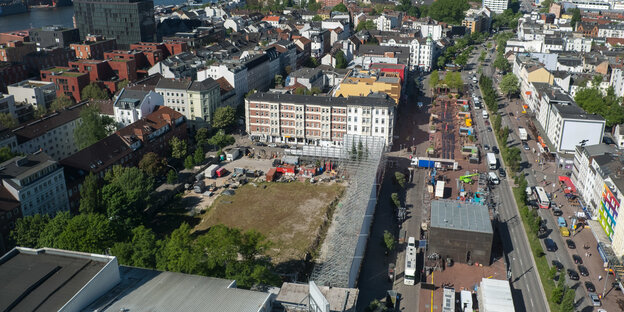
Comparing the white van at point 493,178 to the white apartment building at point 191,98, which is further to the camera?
the white apartment building at point 191,98

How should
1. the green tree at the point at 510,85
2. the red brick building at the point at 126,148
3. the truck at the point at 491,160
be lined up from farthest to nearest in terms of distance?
the green tree at the point at 510,85, the truck at the point at 491,160, the red brick building at the point at 126,148

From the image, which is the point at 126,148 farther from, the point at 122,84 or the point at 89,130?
the point at 122,84

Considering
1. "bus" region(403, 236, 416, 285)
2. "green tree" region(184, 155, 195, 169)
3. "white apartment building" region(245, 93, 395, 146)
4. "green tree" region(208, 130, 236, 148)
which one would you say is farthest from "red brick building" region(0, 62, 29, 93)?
"bus" region(403, 236, 416, 285)

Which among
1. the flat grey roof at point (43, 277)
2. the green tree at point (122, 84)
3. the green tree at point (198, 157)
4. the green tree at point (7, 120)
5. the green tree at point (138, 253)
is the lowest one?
the green tree at point (198, 157)

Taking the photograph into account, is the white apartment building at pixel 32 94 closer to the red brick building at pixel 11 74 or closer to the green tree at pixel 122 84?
the red brick building at pixel 11 74

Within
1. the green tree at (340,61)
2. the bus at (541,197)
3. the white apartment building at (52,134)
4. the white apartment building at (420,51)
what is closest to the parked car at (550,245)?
the bus at (541,197)

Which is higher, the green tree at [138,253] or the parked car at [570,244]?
the green tree at [138,253]
